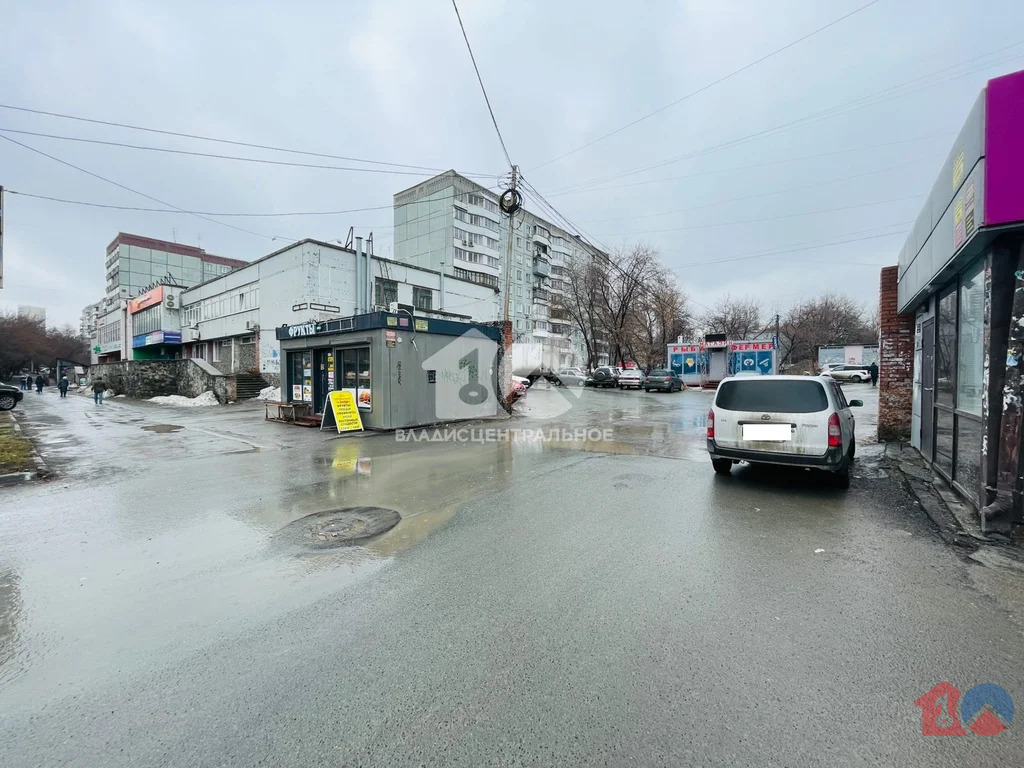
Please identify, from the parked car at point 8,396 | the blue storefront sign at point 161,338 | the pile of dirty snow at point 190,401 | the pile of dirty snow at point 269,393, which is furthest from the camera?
the blue storefront sign at point 161,338

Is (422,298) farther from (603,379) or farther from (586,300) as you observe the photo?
(586,300)

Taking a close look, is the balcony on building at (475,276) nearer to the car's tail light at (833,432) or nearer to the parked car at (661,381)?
the parked car at (661,381)

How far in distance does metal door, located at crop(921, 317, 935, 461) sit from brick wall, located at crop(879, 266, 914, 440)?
211 cm

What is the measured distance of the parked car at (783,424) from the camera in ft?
20.5

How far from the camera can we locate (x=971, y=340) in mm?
5438

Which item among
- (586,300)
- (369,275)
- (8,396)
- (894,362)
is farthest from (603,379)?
(8,396)

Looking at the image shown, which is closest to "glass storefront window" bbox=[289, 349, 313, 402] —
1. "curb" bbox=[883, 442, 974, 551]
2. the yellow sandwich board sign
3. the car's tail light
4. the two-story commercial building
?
the yellow sandwich board sign

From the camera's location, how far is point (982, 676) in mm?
2555

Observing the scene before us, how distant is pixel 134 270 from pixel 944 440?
272 ft

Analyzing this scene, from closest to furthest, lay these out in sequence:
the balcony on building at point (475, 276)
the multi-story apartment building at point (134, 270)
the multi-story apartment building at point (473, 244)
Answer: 1. the multi-story apartment building at point (473, 244)
2. the balcony on building at point (475, 276)
3. the multi-story apartment building at point (134, 270)

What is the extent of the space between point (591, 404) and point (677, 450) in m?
11.7

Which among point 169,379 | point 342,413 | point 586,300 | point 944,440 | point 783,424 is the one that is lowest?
point 342,413

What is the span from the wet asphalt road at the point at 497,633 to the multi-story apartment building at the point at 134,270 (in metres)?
62.4

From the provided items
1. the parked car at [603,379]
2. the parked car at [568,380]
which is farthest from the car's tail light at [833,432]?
the parked car at [568,380]
